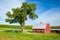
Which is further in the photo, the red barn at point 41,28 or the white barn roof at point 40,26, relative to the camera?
the white barn roof at point 40,26

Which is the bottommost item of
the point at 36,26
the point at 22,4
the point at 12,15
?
the point at 36,26

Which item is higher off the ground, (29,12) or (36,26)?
(29,12)

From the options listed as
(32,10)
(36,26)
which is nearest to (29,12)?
(32,10)

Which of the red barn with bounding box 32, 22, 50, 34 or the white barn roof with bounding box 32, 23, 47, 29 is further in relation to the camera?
the white barn roof with bounding box 32, 23, 47, 29

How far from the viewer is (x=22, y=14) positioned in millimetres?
68750

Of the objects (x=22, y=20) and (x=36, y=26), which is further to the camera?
(x=36, y=26)

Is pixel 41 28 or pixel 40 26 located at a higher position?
pixel 40 26

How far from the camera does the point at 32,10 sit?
71.9 m

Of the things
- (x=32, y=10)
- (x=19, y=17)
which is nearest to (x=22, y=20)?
(x=19, y=17)

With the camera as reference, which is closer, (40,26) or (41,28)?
(41,28)

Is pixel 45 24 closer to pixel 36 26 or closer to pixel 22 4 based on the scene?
pixel 36 26

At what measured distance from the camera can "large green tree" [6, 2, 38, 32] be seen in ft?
227

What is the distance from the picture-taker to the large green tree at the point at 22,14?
227ft

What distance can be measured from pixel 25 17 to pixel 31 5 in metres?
5.69
